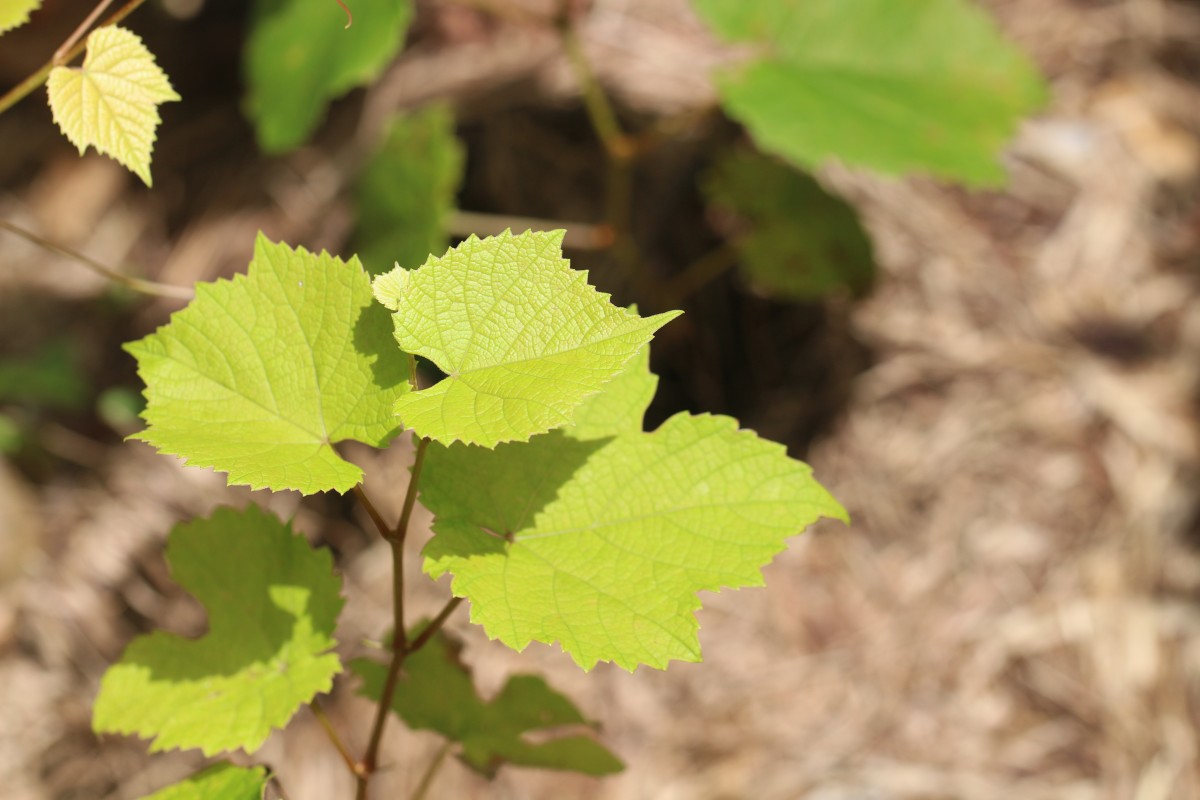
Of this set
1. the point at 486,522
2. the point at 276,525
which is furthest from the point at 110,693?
the point at 486,522

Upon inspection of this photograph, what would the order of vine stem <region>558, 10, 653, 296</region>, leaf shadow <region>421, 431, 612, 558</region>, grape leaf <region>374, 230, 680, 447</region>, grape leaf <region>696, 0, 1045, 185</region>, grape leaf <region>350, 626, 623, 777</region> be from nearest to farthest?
1. grape leaf <region>374, 230, 680, 447</region>
2. leaf shadow <region>421, 431, 612, 558</region>
3. grape leaf <region>350, 626, 623, 777</region>
4. grape leaf <region>696, 0, 1045, 185</region>
5. vine stem <region>558, 10, 653, 296</region>

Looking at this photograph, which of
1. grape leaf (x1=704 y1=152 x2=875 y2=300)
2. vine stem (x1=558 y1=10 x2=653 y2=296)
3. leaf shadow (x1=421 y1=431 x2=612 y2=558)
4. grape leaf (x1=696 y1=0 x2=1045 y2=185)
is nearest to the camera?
leaf shadow (x1=421 y1=431 x2=612 y2=558)

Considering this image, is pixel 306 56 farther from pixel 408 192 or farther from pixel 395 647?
pixel 395 647

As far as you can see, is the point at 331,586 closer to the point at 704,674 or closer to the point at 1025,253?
the point at 704,674

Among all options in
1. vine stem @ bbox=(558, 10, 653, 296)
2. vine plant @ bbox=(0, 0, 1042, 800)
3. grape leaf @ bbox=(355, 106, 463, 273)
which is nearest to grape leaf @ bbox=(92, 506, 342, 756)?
vine plant @ bbox=(0, 0, 1042, 800)

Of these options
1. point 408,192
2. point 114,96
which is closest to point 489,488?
point 114,96

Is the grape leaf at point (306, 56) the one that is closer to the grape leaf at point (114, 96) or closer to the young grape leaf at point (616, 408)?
the grape leaf at point (114, 96)

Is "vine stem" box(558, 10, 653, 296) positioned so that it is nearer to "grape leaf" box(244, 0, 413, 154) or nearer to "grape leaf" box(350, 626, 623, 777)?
"grape leaf" box(244, 0, 413, 154)
